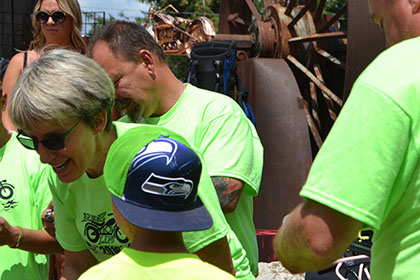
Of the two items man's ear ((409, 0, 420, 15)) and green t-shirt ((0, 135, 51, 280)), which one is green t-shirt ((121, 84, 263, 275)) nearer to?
green t-shirt ((0, 135, 51, 280))

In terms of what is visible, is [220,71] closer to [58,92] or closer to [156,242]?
[58,92]

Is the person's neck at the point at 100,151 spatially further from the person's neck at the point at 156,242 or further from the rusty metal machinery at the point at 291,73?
the rusty metal machinery at the point at 291,73

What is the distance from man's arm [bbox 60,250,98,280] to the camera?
8.47 ft

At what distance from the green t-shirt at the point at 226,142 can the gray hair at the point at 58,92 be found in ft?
1.63

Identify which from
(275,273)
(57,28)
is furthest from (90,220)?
(275,273)

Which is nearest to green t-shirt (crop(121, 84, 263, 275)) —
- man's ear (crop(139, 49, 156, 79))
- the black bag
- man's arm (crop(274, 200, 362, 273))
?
man's ear (crop(139, 49, 156, 79))

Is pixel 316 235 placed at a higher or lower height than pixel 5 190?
higher

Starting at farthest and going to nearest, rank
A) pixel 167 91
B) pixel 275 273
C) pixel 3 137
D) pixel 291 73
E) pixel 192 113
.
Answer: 1. pixel 291 73
2. pixel 275 273
3. pixel 3 137
4. pixel 167 91
5. pixel 192 113

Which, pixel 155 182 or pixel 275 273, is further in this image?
pixel 275 273

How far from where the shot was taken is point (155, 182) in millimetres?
1746

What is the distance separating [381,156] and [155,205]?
54 cm

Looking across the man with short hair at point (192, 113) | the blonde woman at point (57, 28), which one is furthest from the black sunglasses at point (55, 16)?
the man with short hair at point (192, 113)

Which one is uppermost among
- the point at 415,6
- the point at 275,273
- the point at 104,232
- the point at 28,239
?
the point at 415,6

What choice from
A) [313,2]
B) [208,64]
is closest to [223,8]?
[313,2]
